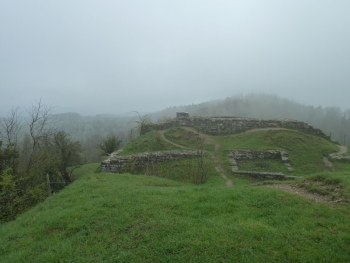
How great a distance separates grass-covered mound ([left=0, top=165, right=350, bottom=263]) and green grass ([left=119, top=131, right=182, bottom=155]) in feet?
35.7

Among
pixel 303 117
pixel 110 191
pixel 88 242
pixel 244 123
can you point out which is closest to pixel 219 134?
pixel 244 123

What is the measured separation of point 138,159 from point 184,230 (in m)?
11.2

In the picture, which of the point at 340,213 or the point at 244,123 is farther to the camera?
the point at 244,123

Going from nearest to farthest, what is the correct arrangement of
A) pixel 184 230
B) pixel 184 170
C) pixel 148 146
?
pixel 184 230 < pixel 184 170 < pixel 148 146

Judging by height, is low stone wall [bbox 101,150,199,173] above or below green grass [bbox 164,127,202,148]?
below

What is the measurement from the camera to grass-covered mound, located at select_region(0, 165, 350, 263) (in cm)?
439

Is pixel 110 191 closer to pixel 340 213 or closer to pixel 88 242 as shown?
pixel 88 242

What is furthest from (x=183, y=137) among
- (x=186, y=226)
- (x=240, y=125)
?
(x=186, y=226)

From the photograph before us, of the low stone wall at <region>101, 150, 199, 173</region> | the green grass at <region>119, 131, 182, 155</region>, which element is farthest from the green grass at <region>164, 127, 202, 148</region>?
the low stone wall at <region>101, 150, 199, 173</region>

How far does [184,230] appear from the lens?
205 inches

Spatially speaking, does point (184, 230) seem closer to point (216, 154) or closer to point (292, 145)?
point (216, 154)

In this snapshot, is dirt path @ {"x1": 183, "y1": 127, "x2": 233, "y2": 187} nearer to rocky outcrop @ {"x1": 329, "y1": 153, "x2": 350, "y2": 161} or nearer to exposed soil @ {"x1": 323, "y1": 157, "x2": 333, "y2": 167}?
exposed soil @ {"x1": 323, "y1": 157, "x2": 333, "y2": 167}

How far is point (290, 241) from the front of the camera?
4.54m

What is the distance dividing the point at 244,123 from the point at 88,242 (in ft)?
61.6
